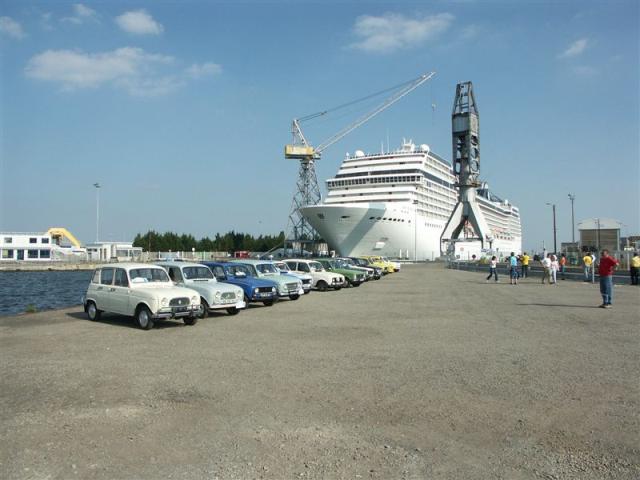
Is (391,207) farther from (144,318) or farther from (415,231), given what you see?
(144,318)

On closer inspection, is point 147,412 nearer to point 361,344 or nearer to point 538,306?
point 361,344

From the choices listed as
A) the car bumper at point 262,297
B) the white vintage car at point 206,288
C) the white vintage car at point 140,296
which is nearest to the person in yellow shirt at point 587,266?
the car bumper at point 262,297

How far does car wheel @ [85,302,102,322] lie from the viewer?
45.7 feet

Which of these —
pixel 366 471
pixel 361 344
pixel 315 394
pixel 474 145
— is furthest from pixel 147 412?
pixel 474 145

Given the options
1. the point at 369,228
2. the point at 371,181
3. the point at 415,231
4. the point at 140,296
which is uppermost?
the point at 371,181

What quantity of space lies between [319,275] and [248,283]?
7.59 meters

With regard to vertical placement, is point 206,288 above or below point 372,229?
below

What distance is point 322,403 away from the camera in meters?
6.23

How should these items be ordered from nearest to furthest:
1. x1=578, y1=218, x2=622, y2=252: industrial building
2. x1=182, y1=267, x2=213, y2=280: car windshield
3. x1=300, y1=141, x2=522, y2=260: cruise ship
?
x1=182, y1=267, x2=213, y2=280: car windshield < x1=578, y1=218, x2=622, y2=252: industrial building < x1=300, y1=141, x2=522, y2=260: cruise ship

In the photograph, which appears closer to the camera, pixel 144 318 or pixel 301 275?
pixel 144 318

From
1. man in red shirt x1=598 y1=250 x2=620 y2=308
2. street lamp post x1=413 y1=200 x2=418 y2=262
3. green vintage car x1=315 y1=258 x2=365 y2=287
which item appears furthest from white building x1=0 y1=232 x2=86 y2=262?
man in red shirt x1=598 y1=250 x2=620 y2=308

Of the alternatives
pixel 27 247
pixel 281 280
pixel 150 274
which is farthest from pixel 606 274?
pixel 27 247

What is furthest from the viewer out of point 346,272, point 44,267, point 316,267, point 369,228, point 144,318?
point 44,267

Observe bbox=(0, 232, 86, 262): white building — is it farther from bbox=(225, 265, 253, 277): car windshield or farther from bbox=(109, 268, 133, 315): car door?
bbox=(109, 268, 133, 315): car door
